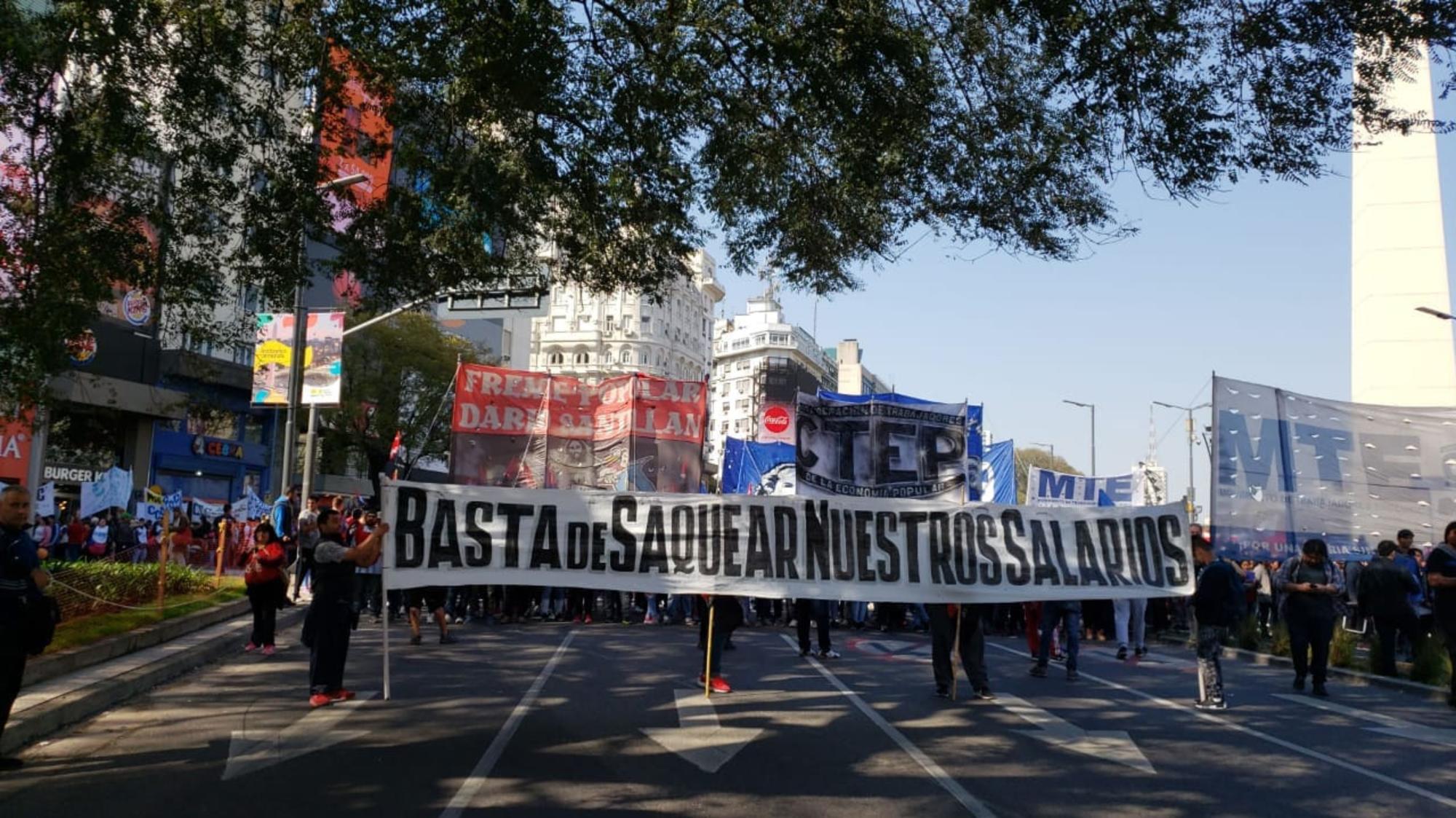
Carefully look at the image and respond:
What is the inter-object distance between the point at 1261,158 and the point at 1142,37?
5.23ft

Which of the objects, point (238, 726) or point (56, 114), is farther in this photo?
point (56, 114)

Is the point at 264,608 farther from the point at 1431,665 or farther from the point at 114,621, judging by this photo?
the point at 1431,665

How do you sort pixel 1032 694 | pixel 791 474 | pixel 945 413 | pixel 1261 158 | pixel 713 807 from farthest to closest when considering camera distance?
pixel 791 474, pixel 945 413, pixel 1032 694, pixel 1261 158, pixel 713 807

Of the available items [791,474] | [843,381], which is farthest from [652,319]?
[791,474]

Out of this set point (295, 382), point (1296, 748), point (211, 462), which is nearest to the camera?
point (1296, 748)

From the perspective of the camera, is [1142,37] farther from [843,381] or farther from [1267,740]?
[843,381]

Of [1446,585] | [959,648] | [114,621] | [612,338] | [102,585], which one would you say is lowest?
[114,621]

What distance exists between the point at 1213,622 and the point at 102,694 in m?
10.5

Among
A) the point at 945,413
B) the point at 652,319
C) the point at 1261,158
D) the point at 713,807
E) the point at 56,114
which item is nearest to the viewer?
the point at 713,807

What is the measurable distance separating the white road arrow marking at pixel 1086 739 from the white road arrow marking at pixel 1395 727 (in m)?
2.80

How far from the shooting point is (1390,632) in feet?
46.5

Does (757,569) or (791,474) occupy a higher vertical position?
(791,474)

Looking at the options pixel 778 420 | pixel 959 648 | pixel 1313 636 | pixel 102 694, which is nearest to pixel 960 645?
pixel 959 648

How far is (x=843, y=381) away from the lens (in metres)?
142
